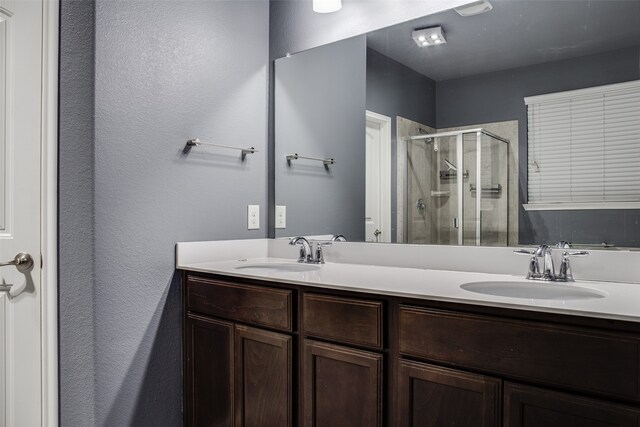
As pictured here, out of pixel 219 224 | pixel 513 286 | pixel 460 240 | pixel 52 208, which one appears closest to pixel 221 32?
pixel 219 224

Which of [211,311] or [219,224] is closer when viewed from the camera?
[211,311]

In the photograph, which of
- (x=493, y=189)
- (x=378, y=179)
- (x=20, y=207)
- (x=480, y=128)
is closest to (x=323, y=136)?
(x=378, y=179)

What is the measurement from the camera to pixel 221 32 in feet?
7.20

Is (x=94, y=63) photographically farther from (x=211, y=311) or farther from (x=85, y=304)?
(x=211, y=311)

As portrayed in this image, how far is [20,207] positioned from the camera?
1.72m

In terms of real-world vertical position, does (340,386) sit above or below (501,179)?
below

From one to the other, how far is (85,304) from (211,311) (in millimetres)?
469

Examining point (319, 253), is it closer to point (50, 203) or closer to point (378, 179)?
point (378, 179)

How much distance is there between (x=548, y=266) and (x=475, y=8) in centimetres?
101

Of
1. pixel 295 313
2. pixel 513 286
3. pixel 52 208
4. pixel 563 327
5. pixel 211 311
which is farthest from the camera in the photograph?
pixel 211 311

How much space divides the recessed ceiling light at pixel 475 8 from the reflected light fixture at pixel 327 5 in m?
0.58

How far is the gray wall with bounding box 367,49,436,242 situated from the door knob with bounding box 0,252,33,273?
1.43 meters

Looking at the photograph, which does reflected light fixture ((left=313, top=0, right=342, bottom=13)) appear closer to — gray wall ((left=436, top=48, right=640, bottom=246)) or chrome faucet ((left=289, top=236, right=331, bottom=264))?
gray wall ((left=436, top=48, right=640, bottom=246))

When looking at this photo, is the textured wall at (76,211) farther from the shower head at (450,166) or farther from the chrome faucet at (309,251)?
the shower head at (450,166)
